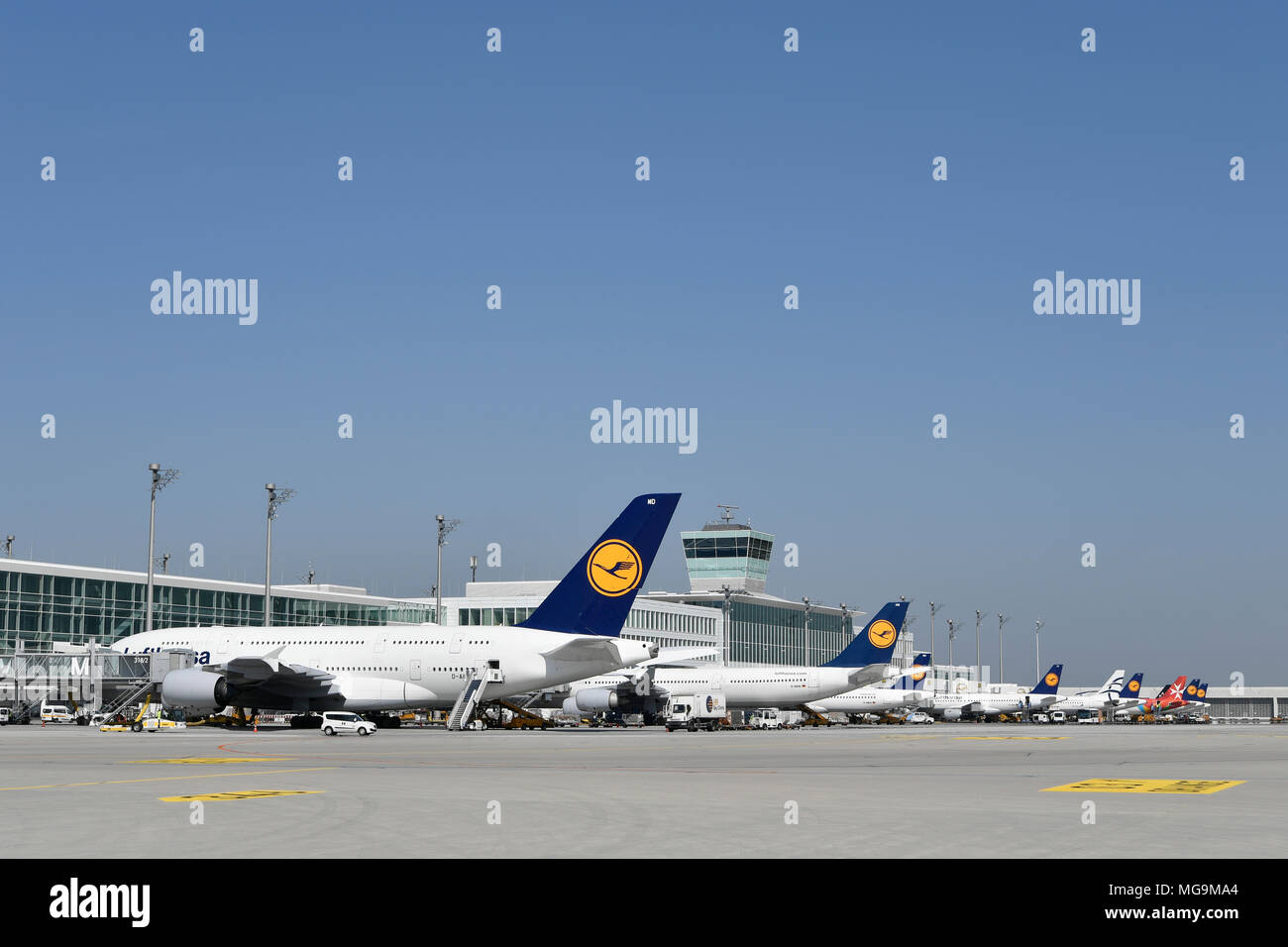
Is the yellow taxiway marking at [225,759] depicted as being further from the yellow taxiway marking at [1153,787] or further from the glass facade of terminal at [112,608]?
the glass facade of terminal at [112,608]

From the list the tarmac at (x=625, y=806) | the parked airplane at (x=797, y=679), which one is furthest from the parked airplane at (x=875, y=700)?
the tarmac at (x=625, y=806)

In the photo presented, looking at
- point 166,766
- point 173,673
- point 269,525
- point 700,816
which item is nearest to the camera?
point 700,816

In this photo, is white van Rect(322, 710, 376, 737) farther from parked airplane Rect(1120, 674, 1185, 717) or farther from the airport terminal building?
parked airplane Rect(1120, 674, 1185, 717)

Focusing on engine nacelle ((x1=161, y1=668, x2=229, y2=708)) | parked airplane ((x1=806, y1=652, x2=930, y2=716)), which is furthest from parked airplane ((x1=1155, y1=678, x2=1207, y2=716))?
engine nacelle ((x1=161, y1=668, x2=229, y2=708))

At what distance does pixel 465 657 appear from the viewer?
64.8 metres

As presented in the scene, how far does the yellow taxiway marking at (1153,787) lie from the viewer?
75.3 ft

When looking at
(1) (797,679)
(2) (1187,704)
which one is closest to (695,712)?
(1) (797,679)

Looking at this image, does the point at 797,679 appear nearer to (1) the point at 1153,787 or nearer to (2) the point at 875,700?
(2) the point at 875,700

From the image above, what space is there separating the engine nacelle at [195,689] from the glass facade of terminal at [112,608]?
48449 millimetres

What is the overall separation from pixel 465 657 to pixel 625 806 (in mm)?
47019
